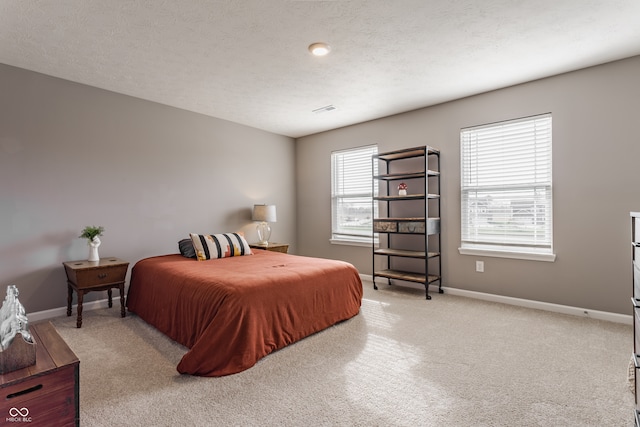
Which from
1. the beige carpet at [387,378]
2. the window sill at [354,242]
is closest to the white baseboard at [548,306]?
the beige carpet at [387,378]

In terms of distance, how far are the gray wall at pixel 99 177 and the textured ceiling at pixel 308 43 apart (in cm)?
32

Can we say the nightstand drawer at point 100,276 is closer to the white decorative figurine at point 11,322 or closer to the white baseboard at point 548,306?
the white decorative figurine at point 11,322

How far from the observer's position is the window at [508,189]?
138 inches

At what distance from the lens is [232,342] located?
2230 mm

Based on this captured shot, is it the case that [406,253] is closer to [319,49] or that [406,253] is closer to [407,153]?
[407,153]

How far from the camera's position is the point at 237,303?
231cm

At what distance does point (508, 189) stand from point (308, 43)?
2726 millimetres

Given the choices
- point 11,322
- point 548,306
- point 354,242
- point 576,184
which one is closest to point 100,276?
point 11,322

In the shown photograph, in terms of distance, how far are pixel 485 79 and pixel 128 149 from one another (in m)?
4.13

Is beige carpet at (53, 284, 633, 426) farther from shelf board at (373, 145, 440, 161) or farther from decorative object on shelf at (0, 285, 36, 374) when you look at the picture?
shelf board at (373, 145, 440, 161)

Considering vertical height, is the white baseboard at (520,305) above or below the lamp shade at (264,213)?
below

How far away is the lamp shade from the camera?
493 cm

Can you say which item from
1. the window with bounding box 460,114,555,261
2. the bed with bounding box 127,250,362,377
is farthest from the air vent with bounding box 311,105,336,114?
Result: the bed with bounding box 127,250,362,377

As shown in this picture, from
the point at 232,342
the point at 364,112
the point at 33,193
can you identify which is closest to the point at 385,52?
the point at 364,112
